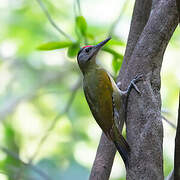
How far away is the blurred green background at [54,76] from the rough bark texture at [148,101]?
2249 mm

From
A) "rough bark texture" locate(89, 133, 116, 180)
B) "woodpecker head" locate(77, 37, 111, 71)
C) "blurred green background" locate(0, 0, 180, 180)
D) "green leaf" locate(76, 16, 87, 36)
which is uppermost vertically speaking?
"green leaf" locate(76, 16, 87, 36)

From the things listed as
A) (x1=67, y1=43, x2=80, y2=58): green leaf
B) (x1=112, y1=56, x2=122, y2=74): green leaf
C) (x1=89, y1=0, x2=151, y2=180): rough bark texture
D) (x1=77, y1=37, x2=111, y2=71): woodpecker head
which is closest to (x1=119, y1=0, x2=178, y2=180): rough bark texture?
(x1=89, y1=0, x2=151, y2=180): rough bark texture

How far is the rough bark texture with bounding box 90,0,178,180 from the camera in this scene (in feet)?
7.69

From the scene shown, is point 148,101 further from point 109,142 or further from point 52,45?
point 52,45

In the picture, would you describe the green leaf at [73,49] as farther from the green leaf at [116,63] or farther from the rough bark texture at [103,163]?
the rough bark texture at [103,163]

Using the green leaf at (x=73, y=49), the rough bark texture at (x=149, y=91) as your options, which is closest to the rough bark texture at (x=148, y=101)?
the rough bark texture at (x=149, y=91)

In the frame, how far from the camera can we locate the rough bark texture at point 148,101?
2344 mm

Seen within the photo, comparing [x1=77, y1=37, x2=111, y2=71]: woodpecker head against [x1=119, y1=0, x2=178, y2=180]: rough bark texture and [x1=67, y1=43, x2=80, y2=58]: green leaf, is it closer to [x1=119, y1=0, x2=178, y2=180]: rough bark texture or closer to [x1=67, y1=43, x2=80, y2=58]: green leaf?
[x1=67, y1=43, x2=80, y2=58]: green leaf

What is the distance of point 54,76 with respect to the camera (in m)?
6.19

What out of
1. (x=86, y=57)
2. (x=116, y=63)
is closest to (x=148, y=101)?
(x=116, y=63)

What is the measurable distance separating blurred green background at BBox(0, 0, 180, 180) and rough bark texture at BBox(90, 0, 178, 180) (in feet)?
7.38

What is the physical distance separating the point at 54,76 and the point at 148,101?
3.81m

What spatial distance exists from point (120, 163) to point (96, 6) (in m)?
2.48

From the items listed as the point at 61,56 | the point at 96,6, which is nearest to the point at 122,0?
the point at 96,6
